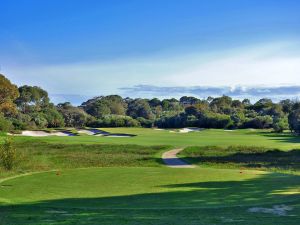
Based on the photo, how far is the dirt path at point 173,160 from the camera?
118 feet

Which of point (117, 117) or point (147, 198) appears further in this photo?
point (117, 117)

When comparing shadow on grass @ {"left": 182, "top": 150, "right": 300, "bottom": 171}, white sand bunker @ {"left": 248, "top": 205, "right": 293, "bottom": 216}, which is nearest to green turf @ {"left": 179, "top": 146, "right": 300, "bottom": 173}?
shadow on grass @ {"left": 182, "top": 150, "right": 300, "bottom": 171}

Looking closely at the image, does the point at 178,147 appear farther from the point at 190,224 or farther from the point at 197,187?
the point at 190,224

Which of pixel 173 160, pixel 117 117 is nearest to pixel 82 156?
pixel 173 160

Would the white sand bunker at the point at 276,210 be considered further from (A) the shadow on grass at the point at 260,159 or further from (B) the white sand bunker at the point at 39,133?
(B) the white sand bunker at the point at 39,133

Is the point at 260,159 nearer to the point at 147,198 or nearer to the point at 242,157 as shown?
the point at 242,157

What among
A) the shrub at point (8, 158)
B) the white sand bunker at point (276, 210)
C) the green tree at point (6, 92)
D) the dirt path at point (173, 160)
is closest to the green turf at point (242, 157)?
the dirt path at point (173, 160)

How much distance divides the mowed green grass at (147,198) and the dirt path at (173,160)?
36.0ft

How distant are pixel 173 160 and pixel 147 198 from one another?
75.2ft

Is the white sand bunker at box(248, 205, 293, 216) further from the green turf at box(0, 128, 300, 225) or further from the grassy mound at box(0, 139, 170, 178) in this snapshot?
the grassy mound at box(0, 139, 170, 178)

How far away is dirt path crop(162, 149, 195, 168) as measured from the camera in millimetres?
35906

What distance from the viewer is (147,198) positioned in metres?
16.7

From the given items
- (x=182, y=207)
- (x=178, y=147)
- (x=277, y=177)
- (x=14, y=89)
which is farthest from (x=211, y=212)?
(x=14, y=89)

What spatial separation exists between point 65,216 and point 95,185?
7191 mm
